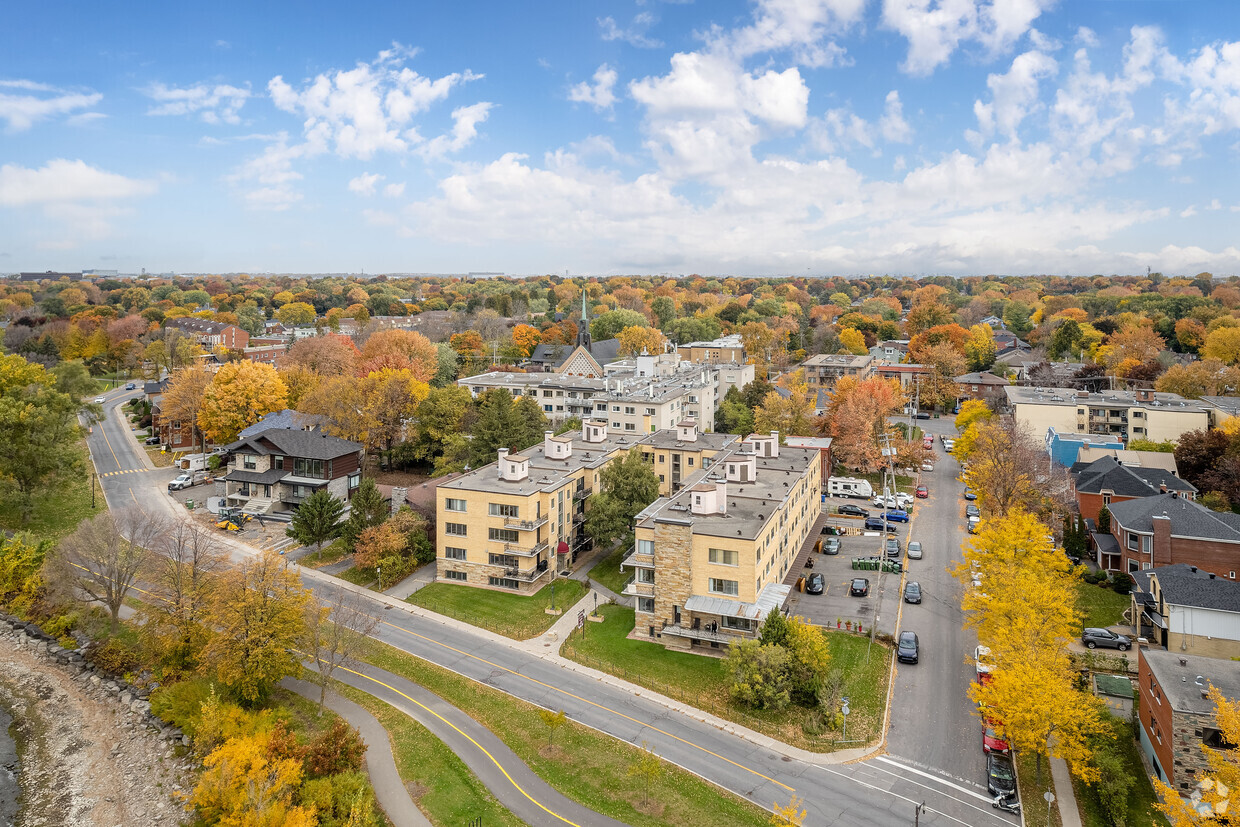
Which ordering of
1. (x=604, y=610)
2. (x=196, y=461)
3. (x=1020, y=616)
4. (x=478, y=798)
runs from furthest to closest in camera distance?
(x=196, y=461) < (x=604, y=610) < (x=1020, y=616) < (x=478, y=798)

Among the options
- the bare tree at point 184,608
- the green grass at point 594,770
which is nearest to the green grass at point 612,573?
the green grass at point 594,770

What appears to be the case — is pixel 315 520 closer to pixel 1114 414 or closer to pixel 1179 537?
pixel 1179 537

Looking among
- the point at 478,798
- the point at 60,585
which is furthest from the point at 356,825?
the point at 60,585

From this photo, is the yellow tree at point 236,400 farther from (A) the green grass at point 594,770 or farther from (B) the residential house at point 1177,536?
(B) the residential house at point 1177,536

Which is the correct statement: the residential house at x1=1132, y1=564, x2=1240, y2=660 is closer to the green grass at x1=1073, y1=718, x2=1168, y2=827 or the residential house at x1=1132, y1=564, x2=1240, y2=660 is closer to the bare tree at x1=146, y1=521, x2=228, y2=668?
the green grass at x1=1073, y1=718, x2=1168, y2=827

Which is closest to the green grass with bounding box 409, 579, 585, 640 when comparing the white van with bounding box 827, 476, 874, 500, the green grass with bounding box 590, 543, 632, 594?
the green grass with bounding box 590, 543, 632, 594

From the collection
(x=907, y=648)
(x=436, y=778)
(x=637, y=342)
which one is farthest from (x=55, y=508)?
(x=637, y=342)

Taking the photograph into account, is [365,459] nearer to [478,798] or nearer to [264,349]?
[478,798]
